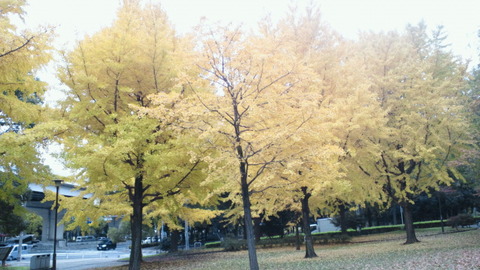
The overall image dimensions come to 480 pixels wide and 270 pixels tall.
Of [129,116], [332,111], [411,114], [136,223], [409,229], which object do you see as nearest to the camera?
[129,116]

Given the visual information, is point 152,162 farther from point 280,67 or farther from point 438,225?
point 438,225

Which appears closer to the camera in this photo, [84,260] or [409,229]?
[409,229]

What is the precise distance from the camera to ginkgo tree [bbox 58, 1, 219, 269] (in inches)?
425

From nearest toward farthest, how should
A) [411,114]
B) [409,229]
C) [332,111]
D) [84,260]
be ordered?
[332,111], [411,114], [409,229], [84,260]

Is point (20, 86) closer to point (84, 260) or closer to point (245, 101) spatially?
point (245, 101)

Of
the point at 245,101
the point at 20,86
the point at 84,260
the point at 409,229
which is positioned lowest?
the point at 84,260

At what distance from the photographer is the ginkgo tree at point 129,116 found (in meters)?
10.8

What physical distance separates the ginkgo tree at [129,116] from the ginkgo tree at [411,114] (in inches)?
360

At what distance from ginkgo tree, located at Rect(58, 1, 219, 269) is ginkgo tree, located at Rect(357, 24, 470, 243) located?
9151 millimetres

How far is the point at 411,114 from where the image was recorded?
1630 cm

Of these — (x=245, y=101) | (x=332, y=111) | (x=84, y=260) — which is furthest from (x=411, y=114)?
(x=84, y=260)

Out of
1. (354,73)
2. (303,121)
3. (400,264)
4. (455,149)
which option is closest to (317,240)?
(455,149)

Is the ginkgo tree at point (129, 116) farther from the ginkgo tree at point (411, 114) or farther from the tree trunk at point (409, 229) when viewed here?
the tree trunk at point (409, 229)

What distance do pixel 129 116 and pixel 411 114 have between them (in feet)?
40.4
